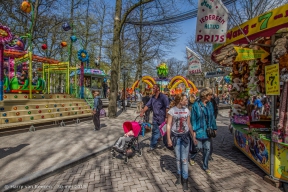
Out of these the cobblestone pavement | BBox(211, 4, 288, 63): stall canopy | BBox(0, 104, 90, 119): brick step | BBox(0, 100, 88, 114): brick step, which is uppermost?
BBox(211, 4, 288, 63): stall canopy

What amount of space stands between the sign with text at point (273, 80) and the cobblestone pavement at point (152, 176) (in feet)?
5.77

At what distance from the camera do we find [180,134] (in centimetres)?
334

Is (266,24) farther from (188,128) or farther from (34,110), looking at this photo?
(34,110)

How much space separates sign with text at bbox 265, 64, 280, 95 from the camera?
3.28m

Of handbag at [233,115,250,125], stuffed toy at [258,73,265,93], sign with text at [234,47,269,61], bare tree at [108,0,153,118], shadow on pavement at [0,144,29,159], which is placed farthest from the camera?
bare tree at [108,0,153,118]

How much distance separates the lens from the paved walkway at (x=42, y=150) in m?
3.82

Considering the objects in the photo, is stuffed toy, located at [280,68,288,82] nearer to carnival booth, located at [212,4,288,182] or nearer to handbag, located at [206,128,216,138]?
carnival booth, located at [212,4,288,182]

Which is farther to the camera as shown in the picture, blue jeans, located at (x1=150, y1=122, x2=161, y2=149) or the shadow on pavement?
blue jeans, located at (x1=150, y1=122, x2=161, y2=149)

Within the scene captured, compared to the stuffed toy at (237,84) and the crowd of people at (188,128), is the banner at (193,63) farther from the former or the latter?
the crowd of people at (188,128)

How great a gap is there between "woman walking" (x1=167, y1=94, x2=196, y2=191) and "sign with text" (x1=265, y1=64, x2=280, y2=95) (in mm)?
1572

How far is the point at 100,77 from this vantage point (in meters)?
23.2

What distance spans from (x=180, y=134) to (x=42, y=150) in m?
3.99

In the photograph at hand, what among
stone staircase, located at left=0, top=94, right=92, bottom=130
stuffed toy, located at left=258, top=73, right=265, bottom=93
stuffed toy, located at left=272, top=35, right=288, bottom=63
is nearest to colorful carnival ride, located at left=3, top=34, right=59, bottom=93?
Answer: stone staircase, located at left=0, top=94, right=92, bottom=130

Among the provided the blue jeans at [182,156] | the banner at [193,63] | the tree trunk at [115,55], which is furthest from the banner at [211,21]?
the tree trunk at [115,55]
